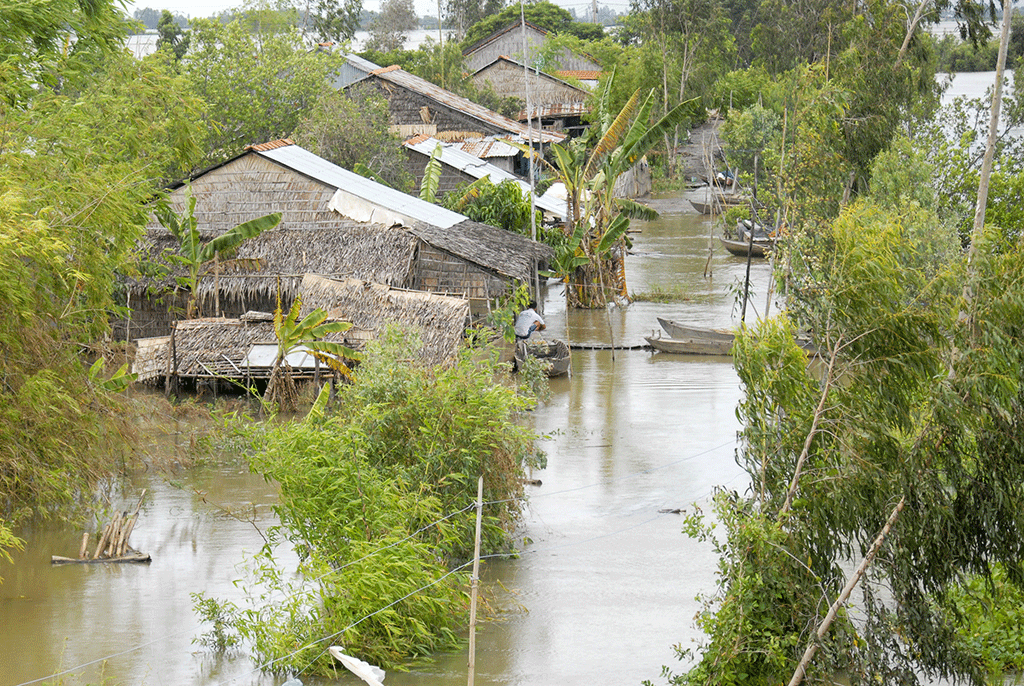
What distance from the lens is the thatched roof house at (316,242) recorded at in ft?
59.0

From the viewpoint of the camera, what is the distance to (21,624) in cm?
924

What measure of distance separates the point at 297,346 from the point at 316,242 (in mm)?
4206

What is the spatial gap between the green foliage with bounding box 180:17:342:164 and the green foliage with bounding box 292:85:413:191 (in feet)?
2.01

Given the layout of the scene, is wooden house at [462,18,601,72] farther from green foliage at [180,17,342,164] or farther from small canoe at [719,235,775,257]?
green foliage at [180,17,342,164]

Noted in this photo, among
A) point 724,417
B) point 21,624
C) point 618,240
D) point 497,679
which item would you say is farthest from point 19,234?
point 618,240

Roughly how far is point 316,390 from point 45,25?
6499 millimetres

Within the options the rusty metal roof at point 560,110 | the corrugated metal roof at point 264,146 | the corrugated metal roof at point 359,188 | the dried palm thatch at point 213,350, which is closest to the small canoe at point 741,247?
the corrugated metal roof at point 359,188

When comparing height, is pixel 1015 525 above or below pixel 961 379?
below

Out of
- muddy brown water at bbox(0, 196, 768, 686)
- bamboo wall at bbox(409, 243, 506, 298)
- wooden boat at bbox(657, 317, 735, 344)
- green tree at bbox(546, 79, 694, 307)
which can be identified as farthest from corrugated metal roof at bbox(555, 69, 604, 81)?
muddy brown water at bbox(0, 196, 768, 686)

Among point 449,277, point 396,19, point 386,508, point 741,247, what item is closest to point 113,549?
point 386,508

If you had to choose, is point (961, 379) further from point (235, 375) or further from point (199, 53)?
point (199, 53)

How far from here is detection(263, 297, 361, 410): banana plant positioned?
47.6 feet

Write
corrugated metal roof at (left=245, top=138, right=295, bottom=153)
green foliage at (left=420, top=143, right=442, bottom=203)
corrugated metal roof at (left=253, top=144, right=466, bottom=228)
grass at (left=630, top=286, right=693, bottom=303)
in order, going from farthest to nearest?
grass at (left=630, top=286, right=693, bottom=303), green foliage at (left=420, top=143, right=442, bottom=203), corrugated metal roof at (left=245, top=138, right=295, bottom=153), corrugated metal roof at (left=253, top=144, right=466, bottom=228)

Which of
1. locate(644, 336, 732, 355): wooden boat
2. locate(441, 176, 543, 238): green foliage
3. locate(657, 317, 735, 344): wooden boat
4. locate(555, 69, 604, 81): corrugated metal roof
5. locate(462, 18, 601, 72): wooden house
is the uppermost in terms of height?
locate(462, 18, 601, 72): wooden house
